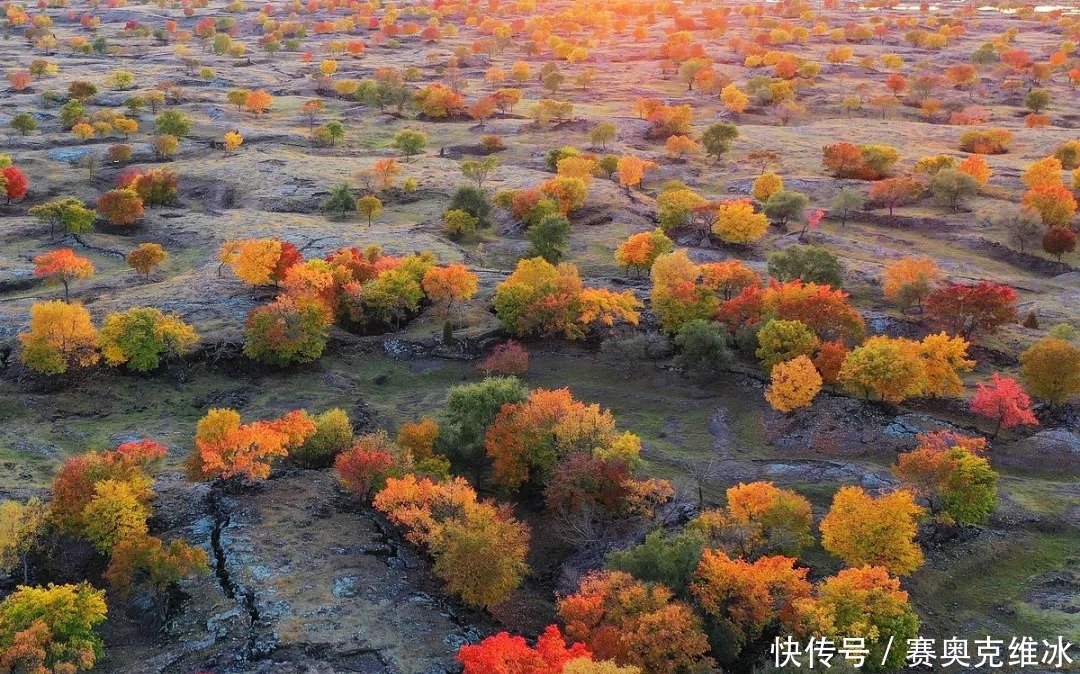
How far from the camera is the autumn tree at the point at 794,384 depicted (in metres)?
67.6

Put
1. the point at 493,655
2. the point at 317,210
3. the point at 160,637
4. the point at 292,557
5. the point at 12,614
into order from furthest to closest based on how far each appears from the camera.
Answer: the point at 317,210
the point at 292,557
the point at 160,637
the point at 12,614
the point at 493,655

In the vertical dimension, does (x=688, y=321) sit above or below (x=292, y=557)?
above

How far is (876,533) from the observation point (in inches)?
1996

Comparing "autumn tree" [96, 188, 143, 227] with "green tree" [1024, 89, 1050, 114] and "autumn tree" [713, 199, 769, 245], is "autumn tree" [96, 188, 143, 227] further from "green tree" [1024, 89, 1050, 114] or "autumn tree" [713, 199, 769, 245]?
"green tree" [1024, 89, 1050, 114]

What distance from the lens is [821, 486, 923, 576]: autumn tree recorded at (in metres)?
50.2

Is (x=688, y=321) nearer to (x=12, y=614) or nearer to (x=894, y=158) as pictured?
(x=12, y=614)

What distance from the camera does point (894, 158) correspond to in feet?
422

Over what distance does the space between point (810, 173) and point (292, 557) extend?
105m

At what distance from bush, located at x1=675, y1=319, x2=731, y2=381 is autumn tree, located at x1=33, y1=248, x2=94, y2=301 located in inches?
2479

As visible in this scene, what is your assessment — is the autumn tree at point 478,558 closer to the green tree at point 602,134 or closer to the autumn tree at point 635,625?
the autumn tree at point 635,625

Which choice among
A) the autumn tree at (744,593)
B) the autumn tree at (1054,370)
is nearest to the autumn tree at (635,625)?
the autumn tree at (744,593)

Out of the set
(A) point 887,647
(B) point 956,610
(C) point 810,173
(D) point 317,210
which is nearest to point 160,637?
(A) point 887,647

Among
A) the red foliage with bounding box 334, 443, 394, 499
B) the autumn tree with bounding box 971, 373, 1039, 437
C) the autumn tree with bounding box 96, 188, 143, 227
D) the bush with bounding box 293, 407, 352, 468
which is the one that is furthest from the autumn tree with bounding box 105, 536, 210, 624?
the autumn tree with bounding box 96, 188, 143, 227

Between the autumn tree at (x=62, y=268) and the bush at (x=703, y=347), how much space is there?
2479 inches
